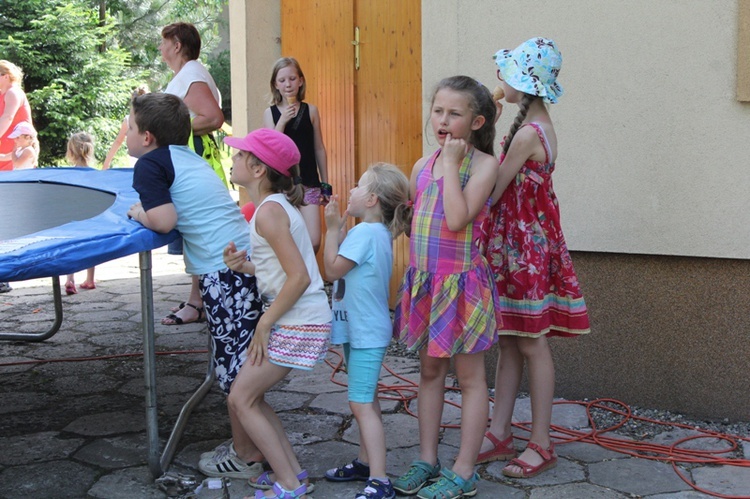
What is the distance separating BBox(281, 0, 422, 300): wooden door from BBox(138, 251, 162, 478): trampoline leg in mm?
2486

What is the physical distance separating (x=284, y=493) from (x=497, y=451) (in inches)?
33.3

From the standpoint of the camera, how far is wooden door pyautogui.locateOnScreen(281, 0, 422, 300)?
529 cm

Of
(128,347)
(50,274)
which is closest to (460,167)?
(50,274)

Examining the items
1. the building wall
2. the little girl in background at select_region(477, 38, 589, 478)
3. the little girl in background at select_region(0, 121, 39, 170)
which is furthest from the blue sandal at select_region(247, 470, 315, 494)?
the little girl in background at select_region(0, 121, 39, 170)

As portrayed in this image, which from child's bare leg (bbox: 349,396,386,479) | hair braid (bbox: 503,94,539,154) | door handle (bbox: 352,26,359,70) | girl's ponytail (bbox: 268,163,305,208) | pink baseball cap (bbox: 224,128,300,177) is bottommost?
child's bare leg (bbox: 349,396,386,479)

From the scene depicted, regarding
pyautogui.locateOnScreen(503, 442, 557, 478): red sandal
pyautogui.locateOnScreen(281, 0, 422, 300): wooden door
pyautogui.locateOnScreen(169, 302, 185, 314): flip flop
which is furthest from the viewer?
pyautogui.locateOnScreen(169, 302, 185, 314): flip flop

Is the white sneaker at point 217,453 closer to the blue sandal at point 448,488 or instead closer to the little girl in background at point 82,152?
the blue sandal at point 448,488

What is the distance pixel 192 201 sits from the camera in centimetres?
301

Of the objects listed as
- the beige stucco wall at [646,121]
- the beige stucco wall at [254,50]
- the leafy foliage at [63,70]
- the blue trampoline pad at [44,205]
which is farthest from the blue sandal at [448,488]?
the leafy foliage at [63,70]

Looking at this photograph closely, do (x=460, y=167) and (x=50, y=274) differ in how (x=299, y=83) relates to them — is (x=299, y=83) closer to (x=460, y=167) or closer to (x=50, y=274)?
(x=460, y=167)

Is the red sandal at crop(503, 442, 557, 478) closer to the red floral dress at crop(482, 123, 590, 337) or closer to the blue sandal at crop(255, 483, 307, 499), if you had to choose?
the red floral dress at crop(482, 123, 590, 337)

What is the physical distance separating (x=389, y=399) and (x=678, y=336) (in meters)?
1.24

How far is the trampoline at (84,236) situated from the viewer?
2514 mm

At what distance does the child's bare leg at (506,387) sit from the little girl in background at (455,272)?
0.32 metres
